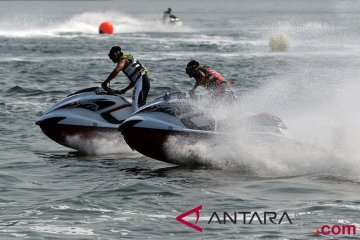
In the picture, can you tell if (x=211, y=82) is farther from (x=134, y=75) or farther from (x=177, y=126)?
(x=134, y=75)

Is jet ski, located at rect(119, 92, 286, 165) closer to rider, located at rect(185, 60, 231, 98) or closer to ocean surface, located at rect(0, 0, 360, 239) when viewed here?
ocean surface, located at rect(0, 0, 360, 239)

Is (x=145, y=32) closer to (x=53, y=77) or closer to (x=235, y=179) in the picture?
(x=53, y=77)

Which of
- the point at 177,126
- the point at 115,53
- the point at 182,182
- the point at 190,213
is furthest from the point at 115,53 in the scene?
the point at 190,213

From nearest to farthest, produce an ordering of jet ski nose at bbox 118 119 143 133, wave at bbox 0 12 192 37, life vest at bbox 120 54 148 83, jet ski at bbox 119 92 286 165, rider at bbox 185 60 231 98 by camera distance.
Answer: jet ski at bbox 119 92 286 165 → jet ski nose at bbox 118 119 143 133 → rider at bbox 185 60 231 98 → life vest at bbox 120 54 148 83 → wave at bbox 0 12 192 37

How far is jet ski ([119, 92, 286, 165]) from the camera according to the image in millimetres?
14094

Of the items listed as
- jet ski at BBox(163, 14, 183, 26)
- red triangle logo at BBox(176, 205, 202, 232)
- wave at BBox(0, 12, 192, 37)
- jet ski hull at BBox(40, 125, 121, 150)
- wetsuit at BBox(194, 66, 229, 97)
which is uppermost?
jet ski at BBox(163, 14, 183, 26)

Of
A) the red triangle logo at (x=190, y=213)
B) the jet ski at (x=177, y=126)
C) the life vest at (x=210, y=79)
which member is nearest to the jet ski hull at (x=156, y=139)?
the jet ski at (x=177, y=126)

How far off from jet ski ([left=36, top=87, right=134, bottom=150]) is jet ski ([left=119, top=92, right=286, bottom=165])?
933mm

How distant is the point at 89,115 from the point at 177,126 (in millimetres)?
2099

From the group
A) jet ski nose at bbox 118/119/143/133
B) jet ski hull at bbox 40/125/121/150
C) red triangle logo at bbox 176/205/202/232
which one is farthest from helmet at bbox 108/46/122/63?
red triangle logo at bbox 176/205/202/232

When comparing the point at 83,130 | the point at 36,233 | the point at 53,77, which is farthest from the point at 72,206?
the point at 53,77

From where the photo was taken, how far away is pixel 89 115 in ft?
51.0

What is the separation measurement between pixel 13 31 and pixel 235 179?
4338 centimetres

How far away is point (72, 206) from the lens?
11375mm
